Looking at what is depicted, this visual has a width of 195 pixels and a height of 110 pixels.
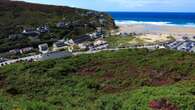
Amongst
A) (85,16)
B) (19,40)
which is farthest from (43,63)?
(85,16)

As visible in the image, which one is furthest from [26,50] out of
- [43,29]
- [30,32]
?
[43,29]

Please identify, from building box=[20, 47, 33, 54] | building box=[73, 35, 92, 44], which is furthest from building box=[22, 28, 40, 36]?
building box=[20, 47, 33, 54]

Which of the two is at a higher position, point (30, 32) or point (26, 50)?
point (30, 32)

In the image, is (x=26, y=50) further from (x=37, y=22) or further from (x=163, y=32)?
(x=163, y=32)

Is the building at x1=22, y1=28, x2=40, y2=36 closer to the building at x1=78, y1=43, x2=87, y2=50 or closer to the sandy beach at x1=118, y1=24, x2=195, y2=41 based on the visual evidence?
the building at x1=78, y1=43, x2=87, y2=50

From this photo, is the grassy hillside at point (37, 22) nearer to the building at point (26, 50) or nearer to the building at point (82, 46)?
the building at point (26, 50)

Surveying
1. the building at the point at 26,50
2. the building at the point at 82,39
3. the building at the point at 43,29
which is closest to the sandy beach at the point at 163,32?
the building at the point at 82,39
